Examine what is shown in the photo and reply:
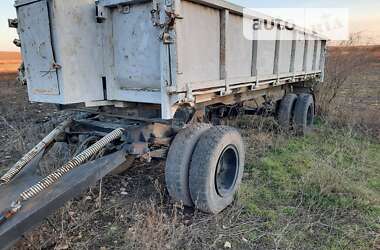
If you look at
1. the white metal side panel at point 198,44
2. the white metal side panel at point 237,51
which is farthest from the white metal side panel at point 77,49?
the white metal side panel at point 237,51

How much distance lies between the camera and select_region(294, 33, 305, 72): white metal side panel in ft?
18.3

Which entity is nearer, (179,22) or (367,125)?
(179,22)

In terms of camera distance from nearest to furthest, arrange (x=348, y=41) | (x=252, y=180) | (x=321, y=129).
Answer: (x=252, y=180) < (x=321, y=129) < (x=348, y=41)

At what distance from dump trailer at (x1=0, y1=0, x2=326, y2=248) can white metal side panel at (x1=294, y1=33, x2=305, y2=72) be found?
2423 mm

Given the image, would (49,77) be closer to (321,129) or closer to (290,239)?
(290,239)

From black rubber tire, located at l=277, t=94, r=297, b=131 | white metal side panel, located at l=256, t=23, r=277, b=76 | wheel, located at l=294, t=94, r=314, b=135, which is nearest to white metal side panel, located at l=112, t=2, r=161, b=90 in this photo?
white metal side panel, located at l=256, t=23, r=277, b=76

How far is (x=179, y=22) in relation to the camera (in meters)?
2.46

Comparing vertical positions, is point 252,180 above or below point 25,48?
below

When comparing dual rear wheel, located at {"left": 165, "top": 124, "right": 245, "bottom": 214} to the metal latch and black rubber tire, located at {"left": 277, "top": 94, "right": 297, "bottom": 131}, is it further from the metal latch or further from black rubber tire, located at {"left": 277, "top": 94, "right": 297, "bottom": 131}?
black rubber tire, located at {"left": 277, "top": 94, "right": 297, "bottom": 131}

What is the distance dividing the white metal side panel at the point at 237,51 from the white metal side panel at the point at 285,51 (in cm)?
123

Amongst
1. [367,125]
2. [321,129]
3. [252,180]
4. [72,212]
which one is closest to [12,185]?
[72,212]

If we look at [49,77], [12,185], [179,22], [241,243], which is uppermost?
[179,22]

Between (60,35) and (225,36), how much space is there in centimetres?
163

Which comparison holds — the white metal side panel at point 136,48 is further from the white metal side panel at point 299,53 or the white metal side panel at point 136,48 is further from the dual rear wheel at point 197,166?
the white metal side panel at point 299,53
